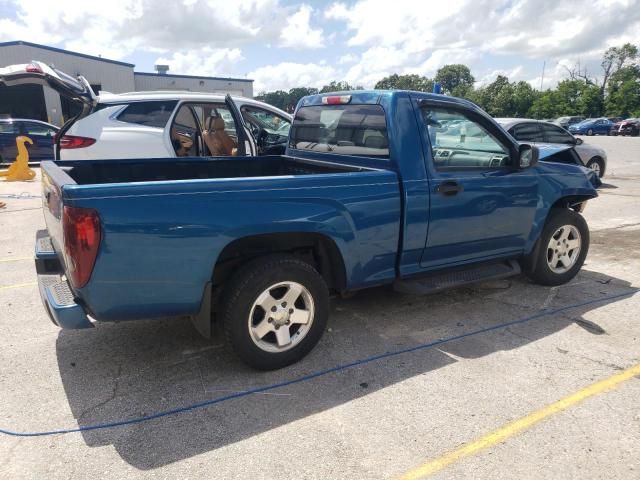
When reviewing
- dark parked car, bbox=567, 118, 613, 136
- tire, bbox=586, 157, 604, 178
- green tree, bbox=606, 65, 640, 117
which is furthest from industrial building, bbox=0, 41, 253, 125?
green tree, bbox=606, 65, 640, 117

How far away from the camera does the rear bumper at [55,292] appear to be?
2.77 m

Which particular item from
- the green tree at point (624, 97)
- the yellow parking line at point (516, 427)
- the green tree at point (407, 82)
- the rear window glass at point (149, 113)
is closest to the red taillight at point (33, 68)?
the rear window glass at point (149, 113)

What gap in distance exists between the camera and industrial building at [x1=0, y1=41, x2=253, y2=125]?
1075 inches

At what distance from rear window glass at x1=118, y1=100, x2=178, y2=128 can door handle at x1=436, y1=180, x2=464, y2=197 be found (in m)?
4.33

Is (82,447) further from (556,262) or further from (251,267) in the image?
(556,262)

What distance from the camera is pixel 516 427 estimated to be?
2.71 m

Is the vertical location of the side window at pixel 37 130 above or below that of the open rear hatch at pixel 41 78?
below

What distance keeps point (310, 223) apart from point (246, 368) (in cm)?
109

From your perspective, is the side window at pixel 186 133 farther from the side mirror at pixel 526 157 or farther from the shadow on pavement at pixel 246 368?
the side mirror at pixel 526 157

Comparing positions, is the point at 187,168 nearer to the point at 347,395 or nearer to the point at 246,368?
the point at 246,368

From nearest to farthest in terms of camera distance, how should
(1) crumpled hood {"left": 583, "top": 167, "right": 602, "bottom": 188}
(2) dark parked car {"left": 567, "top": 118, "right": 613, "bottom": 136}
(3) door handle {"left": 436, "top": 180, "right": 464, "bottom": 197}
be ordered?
1. (3) door handle {"left": 436, "top": 180, "right": 464, "bottom": 197}
2. (1) crumpled hood {"left": 583, "top": 167, "right": 602, "bottom": 188}
3. (2) dark parked car {"left": 567, "top": 118, "right": 613, "bottom": 136}

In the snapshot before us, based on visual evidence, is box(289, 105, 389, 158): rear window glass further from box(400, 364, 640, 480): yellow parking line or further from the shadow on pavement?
box(400, 364, 640, 480): yellow parking line

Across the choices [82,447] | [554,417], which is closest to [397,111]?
[554,417]

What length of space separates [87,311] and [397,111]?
99.6 inches
